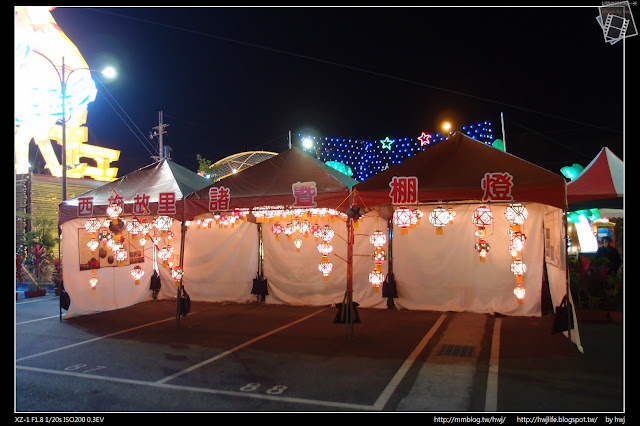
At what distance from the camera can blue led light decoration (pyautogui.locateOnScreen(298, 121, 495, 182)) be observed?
16.0 metres

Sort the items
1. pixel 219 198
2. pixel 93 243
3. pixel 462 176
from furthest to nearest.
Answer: pixel 93 243 < pixel 219 198 < pixel 462 176

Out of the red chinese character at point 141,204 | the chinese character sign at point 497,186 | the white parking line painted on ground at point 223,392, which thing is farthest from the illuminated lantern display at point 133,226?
the chinese character sign at point 497,186

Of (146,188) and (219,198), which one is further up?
(146,188)

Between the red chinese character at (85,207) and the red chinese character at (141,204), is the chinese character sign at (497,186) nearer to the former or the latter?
the red chinese character at (141,204)

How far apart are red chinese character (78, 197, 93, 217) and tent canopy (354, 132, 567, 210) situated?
6.72 m

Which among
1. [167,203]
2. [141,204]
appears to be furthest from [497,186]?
[141,204]

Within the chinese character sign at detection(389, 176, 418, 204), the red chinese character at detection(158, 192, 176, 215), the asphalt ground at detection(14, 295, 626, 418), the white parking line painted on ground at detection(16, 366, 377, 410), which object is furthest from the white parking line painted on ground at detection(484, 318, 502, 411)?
the red chinese character at detection(158, 192, 176, 215)

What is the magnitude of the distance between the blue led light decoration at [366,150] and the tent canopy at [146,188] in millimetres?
7225

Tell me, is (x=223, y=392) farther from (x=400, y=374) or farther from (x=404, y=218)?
(x=404, y=218)

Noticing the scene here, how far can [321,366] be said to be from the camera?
621cm

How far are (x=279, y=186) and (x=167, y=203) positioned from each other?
2686 millimetres

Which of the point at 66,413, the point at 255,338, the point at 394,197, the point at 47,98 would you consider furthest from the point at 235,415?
the point at 47,98

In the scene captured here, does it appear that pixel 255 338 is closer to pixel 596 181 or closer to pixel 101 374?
pixel 101 374

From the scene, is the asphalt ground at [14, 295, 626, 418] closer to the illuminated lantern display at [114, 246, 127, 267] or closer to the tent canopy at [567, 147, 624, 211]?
the illuminated lantern display at [114, 246, 127, 267]
